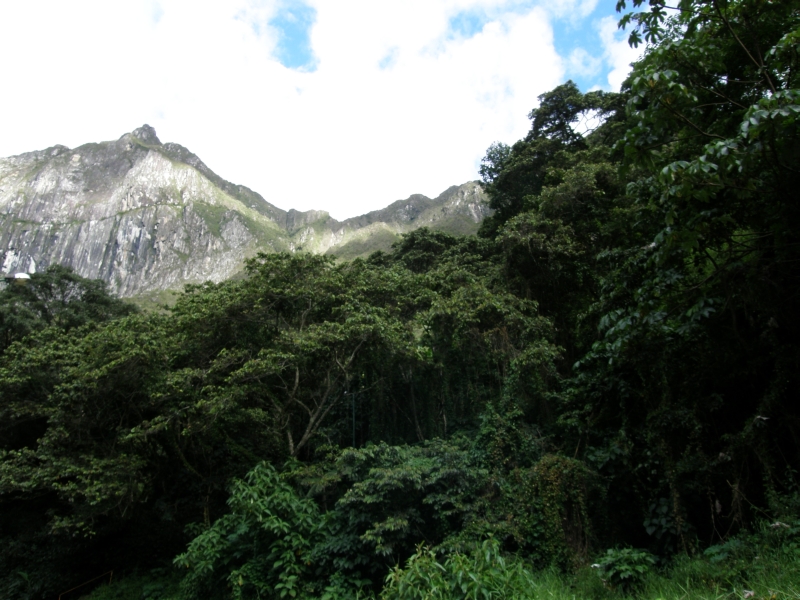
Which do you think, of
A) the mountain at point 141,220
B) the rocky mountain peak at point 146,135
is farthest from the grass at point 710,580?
the rocky mountain peak at point 146,135

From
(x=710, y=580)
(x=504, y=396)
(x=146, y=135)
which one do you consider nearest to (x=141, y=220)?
(x=146, y=135)

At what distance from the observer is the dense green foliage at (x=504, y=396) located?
14.6ft

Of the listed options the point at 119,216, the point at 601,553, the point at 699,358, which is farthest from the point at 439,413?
the point at 119,216

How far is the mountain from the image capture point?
8556 centimetres

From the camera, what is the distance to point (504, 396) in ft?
30.4

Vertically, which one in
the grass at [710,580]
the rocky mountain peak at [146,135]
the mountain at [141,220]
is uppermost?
the rocky mountain peak at [146,135]

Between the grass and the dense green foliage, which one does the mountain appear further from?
the grass

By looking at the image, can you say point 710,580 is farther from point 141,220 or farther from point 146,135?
point 146,135

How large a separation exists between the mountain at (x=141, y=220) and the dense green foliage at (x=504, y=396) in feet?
195

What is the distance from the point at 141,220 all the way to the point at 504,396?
98.6m

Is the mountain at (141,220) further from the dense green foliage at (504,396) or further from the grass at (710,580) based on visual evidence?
the grass at (710,580)

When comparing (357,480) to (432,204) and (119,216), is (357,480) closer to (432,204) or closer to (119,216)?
(432,204)

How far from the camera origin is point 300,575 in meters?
7.31

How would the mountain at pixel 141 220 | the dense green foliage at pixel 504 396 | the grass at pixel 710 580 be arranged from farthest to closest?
the mountain at pixel 141 220
the dense green foliage at pixel 504 396
the grass at pixel 710 580
